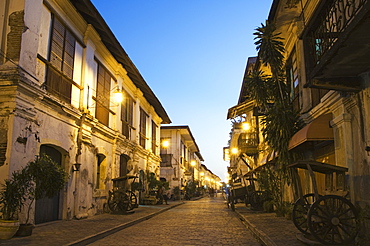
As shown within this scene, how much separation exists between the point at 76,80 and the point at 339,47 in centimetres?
1030

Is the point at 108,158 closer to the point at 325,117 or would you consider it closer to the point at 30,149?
the point at 30,149

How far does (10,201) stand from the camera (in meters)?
8.25

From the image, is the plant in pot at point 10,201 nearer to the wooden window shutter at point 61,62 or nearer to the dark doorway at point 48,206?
the dark doorway at point 48,206

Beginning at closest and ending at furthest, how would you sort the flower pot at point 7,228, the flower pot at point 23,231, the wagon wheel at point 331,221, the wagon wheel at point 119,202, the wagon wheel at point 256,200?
the wagon wheel at point 331,221 < the flower pot at point 7,228 < the flower pot at point 23,231 < the wagon wheel at point 119,202 < the wagon wheel at point 256,200

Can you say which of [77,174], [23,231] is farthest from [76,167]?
[23,231]

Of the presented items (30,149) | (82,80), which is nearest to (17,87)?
(30,149)

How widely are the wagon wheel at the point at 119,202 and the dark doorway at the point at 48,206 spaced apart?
373 centimetres

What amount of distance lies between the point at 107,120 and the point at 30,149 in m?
7.45

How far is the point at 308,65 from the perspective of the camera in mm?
8398

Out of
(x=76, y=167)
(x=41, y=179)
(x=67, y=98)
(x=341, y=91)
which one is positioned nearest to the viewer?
(x=341, y=91)

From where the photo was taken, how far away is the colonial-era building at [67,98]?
942 cm

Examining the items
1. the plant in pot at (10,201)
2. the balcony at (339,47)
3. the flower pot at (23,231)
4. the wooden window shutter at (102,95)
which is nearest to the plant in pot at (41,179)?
the flower pot at (23,231)

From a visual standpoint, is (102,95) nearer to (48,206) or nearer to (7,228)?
(48,206)

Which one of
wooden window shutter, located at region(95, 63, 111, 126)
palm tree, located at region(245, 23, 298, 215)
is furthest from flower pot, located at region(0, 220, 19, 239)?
wooden window shutter, located at region(95, 63, 111, 126)
